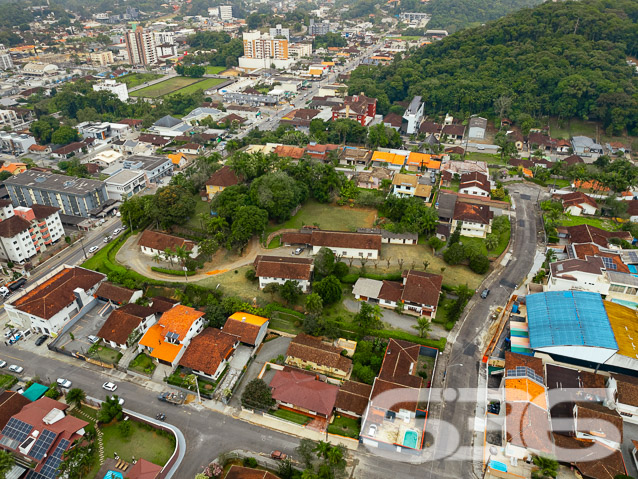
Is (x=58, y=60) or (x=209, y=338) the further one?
(x=58, y=60)

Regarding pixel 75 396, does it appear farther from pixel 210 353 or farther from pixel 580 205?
pixel 580 205

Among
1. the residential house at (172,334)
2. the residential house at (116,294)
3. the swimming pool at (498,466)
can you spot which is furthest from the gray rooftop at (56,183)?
the swimming pool at (498,466)

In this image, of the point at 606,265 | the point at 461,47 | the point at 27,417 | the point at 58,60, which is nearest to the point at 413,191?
the point at 606,265

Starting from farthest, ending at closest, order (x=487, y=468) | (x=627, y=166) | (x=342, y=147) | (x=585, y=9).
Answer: (x=585, y=9), (x=342, y=147), (x=627, y=166), (x=487, y=468)

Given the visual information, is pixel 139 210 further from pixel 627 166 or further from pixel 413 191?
pixel 627 166

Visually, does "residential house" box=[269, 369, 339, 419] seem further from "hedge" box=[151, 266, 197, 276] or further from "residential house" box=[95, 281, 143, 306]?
"residential house" box=[95, 281, 143, 306]

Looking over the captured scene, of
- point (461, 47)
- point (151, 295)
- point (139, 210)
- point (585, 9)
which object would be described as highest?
point (585, 9)

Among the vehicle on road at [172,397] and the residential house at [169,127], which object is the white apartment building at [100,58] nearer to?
the residential house at [169,127]
